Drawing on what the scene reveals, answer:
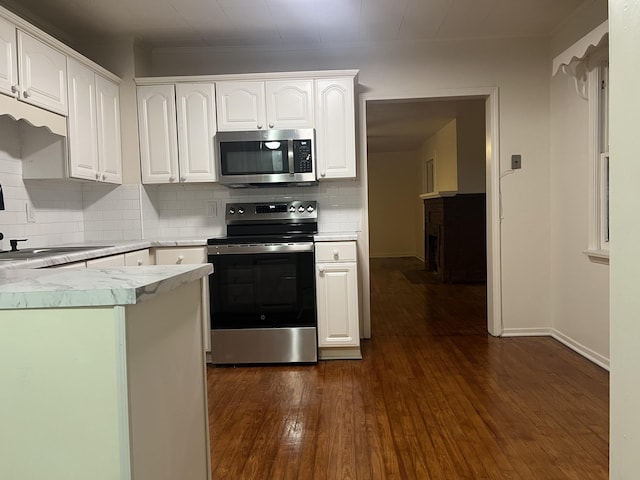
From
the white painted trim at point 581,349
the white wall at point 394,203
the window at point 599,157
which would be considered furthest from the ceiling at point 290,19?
the white wall at point 394,203

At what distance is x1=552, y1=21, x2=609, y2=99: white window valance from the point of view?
108 inches

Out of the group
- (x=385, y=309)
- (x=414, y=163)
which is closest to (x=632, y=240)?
(x=385, y=309)

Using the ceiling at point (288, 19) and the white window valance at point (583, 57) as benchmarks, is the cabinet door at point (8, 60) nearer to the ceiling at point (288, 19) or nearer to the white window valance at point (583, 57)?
the ceiling at point (288, 19)

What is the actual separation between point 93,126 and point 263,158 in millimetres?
1174

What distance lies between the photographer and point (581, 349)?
339 centimetres

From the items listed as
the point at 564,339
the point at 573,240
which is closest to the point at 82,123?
the point at 573,240

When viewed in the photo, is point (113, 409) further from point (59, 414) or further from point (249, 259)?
point (249, 259)

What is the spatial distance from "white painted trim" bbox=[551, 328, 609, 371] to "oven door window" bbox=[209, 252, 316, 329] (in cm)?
190

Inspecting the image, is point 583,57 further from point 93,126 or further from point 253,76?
point 93,126

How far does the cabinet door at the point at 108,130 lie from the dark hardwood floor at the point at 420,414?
1.62 m

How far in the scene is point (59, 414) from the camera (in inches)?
40.3

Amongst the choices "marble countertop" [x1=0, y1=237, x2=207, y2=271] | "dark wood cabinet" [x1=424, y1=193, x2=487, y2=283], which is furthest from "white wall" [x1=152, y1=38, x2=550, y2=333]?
"dark wood cabinet" [x1=424, y1=193, x2=487, y2=283]

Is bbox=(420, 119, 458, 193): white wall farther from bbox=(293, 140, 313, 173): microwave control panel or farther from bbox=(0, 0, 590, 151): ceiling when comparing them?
bbox=(293, 140, 313, 173): microwave control panel

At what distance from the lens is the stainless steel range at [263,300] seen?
11.0 ft
